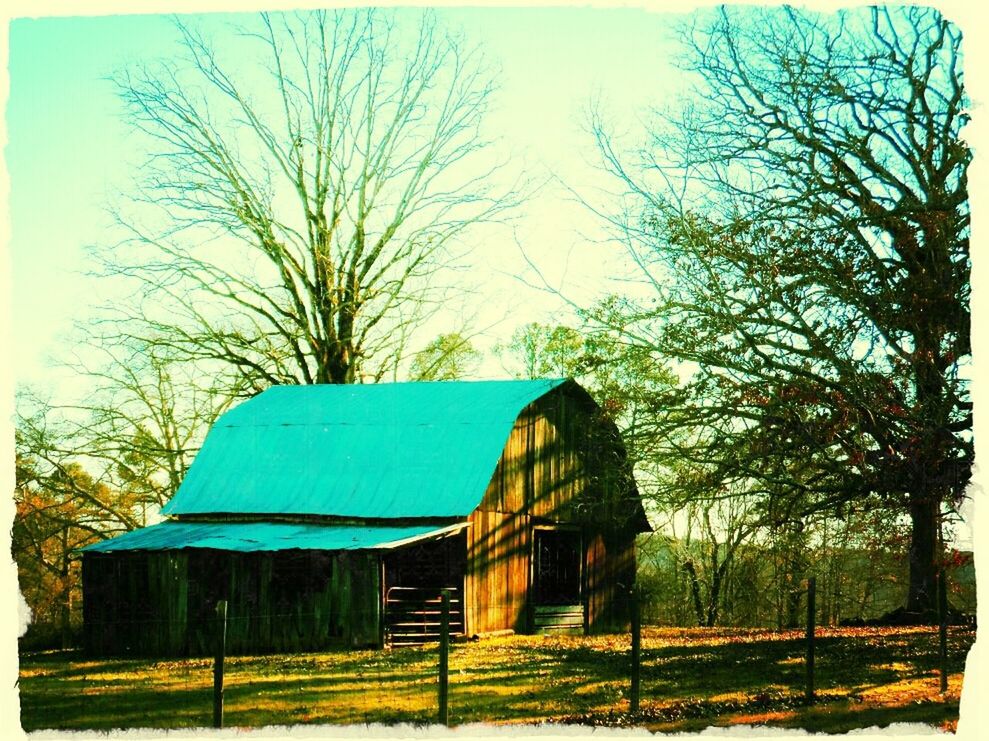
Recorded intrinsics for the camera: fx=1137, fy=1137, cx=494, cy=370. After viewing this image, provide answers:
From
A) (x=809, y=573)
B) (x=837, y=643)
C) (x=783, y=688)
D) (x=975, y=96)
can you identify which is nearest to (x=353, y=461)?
(x=837, y=643)

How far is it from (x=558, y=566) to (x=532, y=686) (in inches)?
466

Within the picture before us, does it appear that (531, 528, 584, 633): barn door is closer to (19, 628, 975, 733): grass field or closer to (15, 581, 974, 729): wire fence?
(15, 581, 974, 729): wire fence

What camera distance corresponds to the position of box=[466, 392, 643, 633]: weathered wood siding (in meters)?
24.4

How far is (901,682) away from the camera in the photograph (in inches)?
617

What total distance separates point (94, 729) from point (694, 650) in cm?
1197

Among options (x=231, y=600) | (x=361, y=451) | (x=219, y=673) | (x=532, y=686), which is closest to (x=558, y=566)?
(x=361, y=451)

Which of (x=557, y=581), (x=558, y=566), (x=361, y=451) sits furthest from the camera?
(x=558, y=566)

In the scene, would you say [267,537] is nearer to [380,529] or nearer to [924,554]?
[380,529]

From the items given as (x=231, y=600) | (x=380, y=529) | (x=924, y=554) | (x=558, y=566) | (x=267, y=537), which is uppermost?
(x=380, y=529)

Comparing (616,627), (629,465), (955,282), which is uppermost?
(955,282)

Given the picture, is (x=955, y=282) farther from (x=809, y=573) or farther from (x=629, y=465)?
(x=809, y=573)

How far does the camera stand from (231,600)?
76.2 ft

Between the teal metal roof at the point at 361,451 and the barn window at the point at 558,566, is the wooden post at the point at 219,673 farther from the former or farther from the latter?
the barn window at the point at 558,566

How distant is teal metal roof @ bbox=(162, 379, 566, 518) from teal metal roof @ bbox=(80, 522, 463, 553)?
1.86ft
